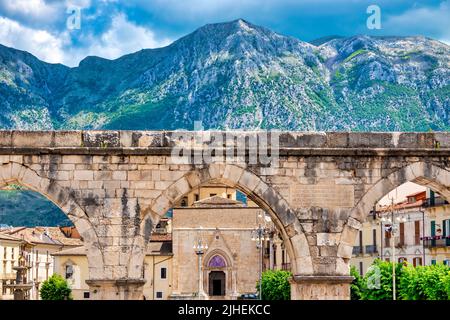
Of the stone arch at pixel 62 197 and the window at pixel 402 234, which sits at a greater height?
the window at pixel 402 234

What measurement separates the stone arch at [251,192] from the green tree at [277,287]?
31289mm

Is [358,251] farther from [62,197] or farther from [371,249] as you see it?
[62,197]

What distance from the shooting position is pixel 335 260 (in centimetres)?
2070

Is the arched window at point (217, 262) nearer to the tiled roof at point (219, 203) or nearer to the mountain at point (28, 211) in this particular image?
the tiled roof at point (219, 203)

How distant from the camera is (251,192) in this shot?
20.9 metres

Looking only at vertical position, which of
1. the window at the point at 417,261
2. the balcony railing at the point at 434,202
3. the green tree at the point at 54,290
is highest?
the balcony railing at the point at 434,202

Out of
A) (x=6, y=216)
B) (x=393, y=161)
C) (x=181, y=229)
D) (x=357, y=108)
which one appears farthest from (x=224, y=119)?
(x=393, y=161)

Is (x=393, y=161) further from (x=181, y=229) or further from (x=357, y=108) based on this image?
(x=357, y=108)

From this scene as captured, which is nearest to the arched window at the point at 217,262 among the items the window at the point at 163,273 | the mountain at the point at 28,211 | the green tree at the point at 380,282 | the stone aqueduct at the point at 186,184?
the window at the point at 163,273

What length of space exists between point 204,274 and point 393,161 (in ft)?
206

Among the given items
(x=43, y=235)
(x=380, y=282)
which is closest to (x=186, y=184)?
(x=380, y=282)

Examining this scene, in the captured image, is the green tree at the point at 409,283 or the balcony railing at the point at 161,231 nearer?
the green tree at the point at 409,283

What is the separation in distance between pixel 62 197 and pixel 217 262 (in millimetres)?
63193

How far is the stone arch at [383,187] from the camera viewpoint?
20844mm
